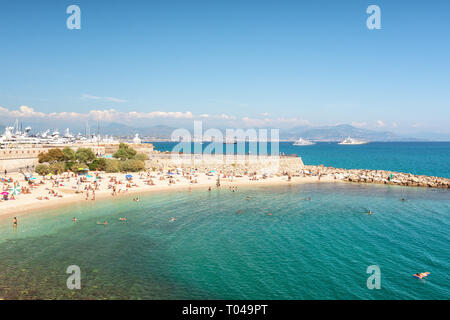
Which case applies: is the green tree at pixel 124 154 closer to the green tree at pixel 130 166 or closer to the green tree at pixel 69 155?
the green tree at pixel 130 166

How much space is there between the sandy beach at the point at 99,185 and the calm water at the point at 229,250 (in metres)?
3.73

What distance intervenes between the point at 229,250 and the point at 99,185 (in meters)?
30.5

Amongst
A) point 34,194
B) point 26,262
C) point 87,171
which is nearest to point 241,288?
point 26,262

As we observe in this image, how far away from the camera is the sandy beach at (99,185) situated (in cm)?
3428

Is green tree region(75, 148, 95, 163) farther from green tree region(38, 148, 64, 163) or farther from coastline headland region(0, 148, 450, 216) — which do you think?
coastline headland region(0, 148, 450, 216)

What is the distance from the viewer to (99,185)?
147ft

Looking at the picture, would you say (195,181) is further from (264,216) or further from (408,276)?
(408,276)

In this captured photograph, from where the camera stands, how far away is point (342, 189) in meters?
48.3

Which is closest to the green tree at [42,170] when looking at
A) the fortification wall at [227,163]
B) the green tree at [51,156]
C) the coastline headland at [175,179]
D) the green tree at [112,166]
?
the coastline headland at [175,179]

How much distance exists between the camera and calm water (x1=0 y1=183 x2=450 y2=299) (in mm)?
16125

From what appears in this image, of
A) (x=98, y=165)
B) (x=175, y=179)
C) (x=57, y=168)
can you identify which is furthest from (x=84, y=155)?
(x=175, y=179)

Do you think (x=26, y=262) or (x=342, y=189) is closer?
(x=26, y=262)

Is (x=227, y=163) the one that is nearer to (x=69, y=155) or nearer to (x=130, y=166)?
(x=130, y=166)
